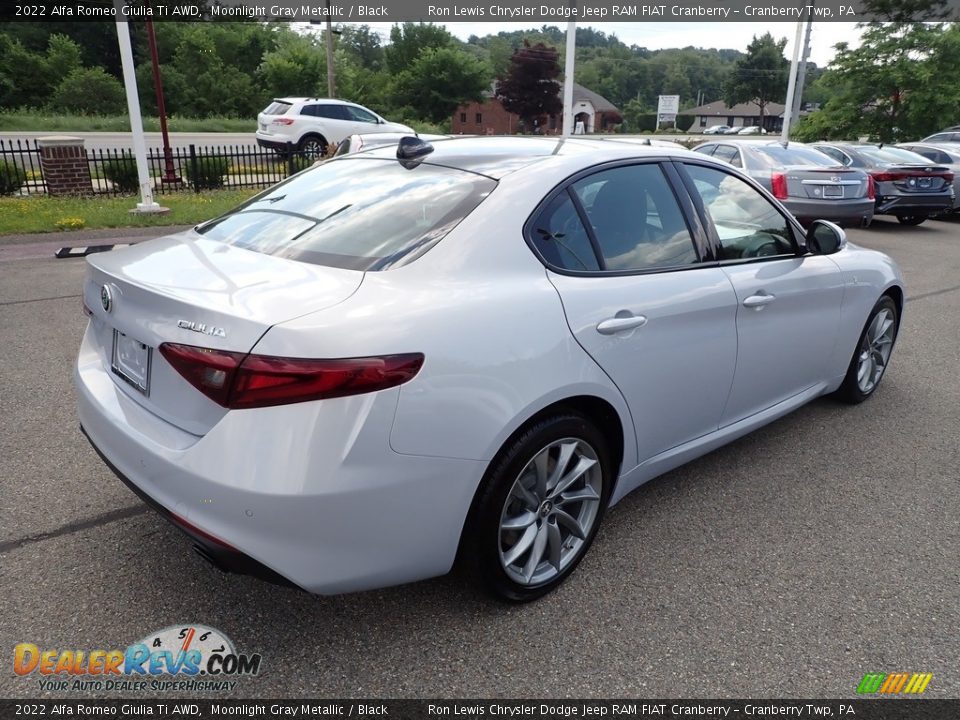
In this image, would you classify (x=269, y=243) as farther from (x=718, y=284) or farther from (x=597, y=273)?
(x=718, y=284)

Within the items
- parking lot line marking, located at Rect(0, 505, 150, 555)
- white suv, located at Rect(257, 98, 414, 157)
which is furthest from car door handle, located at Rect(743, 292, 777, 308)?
white suv, located at Rect(257, 98, 414, 157)

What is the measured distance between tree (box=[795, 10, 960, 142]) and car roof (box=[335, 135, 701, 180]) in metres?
25.1

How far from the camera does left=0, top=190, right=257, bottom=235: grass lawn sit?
10.3m

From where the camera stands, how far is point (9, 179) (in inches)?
511

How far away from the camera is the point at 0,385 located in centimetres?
448

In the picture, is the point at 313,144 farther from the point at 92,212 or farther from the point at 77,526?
the point at 77,526

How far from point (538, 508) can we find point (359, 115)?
2119cm

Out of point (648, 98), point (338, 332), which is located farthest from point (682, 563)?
point (648, 98)

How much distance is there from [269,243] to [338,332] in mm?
834

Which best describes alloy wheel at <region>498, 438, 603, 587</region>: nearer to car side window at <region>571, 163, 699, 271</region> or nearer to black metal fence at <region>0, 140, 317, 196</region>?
car side window at <region>571, 163, 699, 271</region>

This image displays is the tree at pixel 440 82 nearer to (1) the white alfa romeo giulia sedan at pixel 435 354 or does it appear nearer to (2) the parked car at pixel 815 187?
(2) the parked car at pixel 815 187

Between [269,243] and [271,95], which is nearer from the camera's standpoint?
[269,243]

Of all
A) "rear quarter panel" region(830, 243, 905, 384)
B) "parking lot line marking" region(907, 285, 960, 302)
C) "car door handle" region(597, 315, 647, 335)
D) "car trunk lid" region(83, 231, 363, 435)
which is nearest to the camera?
"car trunk lid" region(83, 231, 363, 435)

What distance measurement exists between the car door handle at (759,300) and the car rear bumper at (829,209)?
8.57 m
